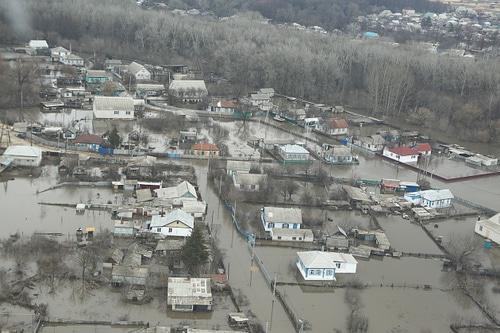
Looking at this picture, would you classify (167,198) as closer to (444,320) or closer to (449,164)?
(444,320)

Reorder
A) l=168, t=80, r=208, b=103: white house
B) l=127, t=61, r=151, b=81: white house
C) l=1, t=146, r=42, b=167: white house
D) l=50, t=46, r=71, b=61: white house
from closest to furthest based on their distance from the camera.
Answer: l=1, t=146, r=42, b=167: white house
l=168, t=80, r=208, b=103: white house
l=127, t=61, r=151, b=81: white house
l=50, t=46, r=71, b=61: white house

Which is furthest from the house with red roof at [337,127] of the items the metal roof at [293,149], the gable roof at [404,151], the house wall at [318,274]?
the house wall at [318,274]

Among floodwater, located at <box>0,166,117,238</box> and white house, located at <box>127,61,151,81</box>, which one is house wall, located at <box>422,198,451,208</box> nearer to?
floodwater, located at <box>0,166,117,238</box>

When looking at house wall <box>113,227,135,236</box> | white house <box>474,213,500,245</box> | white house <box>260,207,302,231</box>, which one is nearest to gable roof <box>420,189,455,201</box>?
white house <box>474,213,500,245</box>

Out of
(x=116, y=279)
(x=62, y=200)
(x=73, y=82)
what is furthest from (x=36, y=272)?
(x=73, y=82)

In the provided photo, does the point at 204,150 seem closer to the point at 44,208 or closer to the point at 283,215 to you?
the point at 283,215

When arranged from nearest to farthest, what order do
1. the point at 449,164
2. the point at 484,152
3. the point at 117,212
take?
the point at 117,212, the point at 449,164, the point at 484,152

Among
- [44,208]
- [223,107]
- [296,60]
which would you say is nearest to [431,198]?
[44,208]
